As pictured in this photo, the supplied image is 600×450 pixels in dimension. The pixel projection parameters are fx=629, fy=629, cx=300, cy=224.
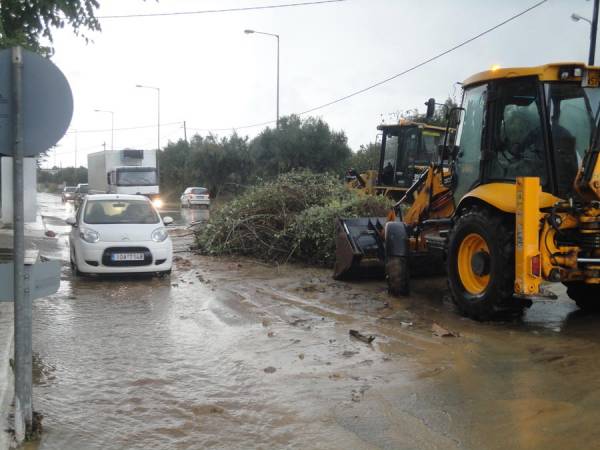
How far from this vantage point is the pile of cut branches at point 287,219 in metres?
12.7

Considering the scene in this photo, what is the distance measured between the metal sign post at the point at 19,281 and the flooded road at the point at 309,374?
346mm

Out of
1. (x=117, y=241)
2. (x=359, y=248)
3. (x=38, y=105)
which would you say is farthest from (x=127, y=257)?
(x=38, y=105)

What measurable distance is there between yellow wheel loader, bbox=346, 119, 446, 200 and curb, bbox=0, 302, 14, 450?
35.7ft

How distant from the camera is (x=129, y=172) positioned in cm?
2941

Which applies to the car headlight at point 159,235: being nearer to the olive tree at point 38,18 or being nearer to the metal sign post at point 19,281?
the olive tree at point 38,18

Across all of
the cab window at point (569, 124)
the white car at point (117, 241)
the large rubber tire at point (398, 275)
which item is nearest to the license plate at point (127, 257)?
the white car at point (117, 241)

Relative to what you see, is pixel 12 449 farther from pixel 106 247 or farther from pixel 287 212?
pixel 287 212

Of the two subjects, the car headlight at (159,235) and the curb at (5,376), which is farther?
the car headlight at (159,235)

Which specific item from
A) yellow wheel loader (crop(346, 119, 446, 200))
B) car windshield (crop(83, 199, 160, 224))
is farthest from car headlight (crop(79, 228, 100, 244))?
yellow wheel loader (crop(346, 119, 446, 200))

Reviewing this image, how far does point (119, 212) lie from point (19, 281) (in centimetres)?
815

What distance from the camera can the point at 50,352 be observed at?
6691mm

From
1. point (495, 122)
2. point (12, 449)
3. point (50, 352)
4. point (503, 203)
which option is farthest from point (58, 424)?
point (495, 122)

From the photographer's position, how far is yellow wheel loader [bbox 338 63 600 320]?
22.5ft

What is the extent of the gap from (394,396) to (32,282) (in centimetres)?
297
